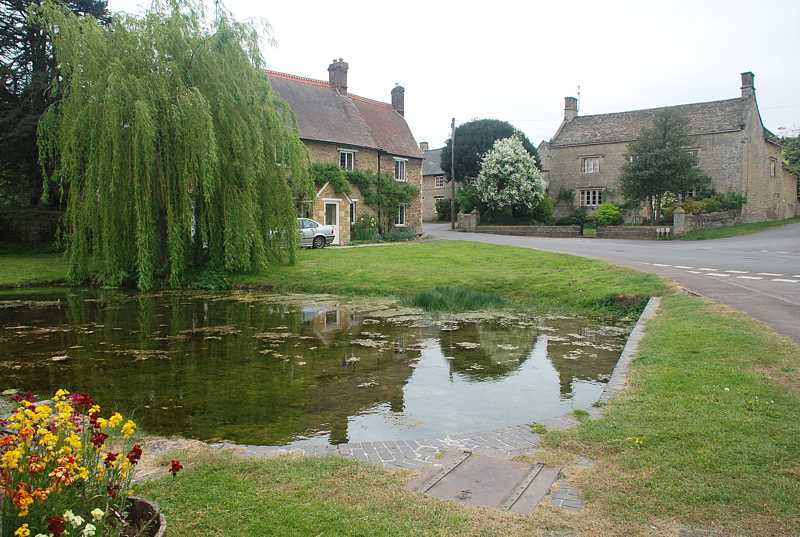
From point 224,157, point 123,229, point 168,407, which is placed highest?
point 224,157

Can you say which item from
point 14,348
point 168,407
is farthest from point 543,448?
point 14,348

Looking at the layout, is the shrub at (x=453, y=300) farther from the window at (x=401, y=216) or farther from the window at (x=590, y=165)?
the window at (x=590, y=165)

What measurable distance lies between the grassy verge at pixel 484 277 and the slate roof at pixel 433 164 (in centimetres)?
4256

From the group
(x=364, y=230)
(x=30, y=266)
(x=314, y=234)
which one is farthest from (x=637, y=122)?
(x=30, y=266)

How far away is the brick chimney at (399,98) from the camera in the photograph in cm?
4425

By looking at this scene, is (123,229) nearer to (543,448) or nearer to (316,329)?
(316,329)

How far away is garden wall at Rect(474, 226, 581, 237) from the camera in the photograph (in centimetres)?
3969

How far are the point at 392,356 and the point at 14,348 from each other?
6592 mm

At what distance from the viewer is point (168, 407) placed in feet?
24.2

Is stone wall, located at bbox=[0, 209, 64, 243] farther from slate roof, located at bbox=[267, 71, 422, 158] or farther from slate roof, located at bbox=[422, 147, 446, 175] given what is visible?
slate roof, located at bbox=[422, 147, 446, 175]

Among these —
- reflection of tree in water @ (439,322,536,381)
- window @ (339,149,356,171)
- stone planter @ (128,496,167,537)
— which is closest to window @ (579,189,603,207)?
window @ (339,149,356,171)

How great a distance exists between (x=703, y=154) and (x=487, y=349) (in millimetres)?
40935

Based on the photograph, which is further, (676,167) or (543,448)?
(676,167)

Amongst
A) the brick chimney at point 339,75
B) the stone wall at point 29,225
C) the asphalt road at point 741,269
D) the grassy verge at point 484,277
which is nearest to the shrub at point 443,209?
the brick chimney at point 339,75
